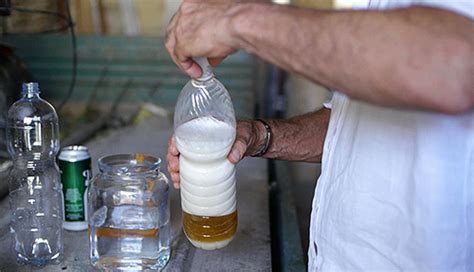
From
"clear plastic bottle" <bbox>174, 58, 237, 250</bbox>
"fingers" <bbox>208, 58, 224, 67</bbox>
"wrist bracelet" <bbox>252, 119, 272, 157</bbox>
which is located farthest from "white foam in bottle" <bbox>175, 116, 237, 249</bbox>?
"wrist bracelet" <bbox>252, 119, 272, 157</bbox>

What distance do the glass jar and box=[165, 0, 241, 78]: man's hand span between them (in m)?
0.41

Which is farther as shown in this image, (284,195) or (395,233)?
(284,195)

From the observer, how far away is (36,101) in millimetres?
1509

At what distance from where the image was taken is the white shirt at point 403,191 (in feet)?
3.48

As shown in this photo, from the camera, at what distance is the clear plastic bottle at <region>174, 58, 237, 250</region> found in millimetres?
1242

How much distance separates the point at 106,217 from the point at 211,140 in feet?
1.15

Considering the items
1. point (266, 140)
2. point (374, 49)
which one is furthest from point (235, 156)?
point (374, 49)

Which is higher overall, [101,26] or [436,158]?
[436,158]

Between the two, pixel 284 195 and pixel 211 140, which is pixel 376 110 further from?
pixel 284 195

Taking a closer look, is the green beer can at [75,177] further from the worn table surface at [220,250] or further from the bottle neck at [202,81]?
the bottle neck at [202,81]

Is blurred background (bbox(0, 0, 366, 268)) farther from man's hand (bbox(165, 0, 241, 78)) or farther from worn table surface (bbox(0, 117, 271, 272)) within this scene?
man's hand (bbox(165, 0, 241, 78))

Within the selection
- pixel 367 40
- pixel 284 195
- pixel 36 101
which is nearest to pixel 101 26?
pixel 284 195

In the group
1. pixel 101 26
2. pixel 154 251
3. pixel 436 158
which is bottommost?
pixel 101 26

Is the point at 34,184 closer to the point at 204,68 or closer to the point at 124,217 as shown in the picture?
the point at 124,217
